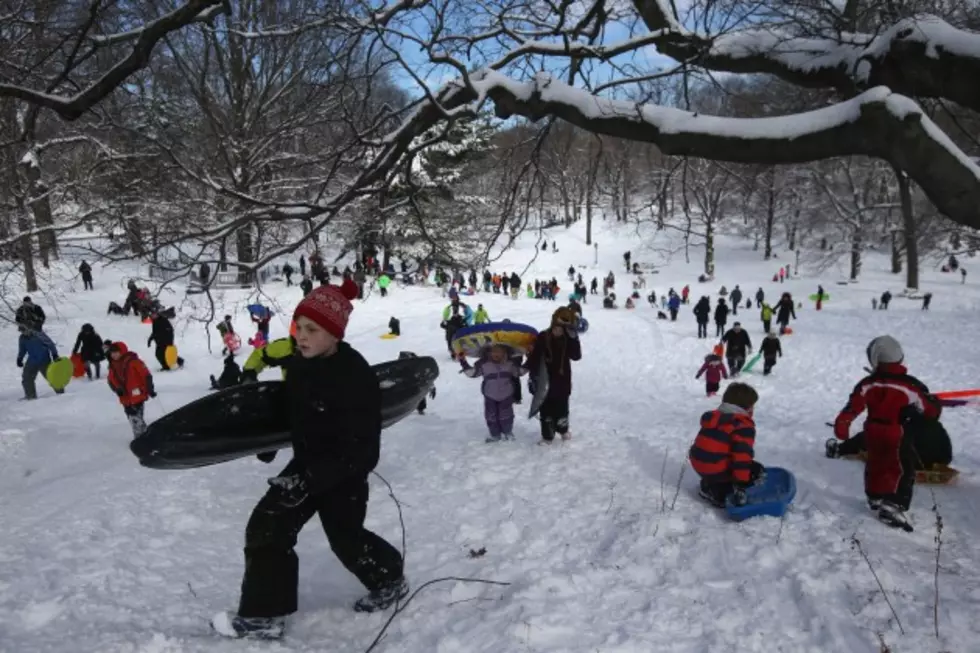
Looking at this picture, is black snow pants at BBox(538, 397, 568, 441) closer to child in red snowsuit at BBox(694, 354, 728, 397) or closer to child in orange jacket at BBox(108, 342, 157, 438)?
child in orange jacket at BBox(108, 342, 157, 438)

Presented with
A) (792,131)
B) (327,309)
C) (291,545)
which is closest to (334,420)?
(327,309)

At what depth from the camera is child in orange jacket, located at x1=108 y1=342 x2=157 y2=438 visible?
8172 millimetres

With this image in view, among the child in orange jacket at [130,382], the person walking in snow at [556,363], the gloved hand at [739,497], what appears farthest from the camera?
the child in orange jacket at [130,382]

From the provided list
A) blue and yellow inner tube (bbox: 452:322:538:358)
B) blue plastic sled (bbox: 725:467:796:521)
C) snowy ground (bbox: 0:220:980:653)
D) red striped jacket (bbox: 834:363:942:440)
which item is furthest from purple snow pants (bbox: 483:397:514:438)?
red striped jacket (bbox: 834:363:942:440)

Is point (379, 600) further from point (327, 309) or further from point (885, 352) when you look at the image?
point (885, 352)

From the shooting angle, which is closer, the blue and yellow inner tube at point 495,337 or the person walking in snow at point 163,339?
the blue and yellow inner tube at point 495,337

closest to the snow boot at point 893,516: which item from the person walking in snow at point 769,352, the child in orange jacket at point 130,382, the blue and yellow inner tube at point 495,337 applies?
the blue and yellow inner tube at point 495,337

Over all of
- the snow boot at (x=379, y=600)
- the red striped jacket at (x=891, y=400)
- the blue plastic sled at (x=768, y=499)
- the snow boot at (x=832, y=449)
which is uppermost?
the red striped jacket at (x=891, y=400)

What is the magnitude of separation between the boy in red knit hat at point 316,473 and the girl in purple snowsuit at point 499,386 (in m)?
3.68

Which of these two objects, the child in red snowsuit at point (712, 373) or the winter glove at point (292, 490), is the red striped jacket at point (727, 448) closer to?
the winter glove at point (292, 490)

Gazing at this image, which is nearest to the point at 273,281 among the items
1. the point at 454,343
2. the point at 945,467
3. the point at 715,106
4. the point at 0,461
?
the point at 0,461

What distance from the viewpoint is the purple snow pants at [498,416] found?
6.73 meters

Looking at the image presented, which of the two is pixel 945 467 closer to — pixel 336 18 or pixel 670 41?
pixel 670 41

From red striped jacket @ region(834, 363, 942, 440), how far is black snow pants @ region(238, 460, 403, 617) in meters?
3.86
